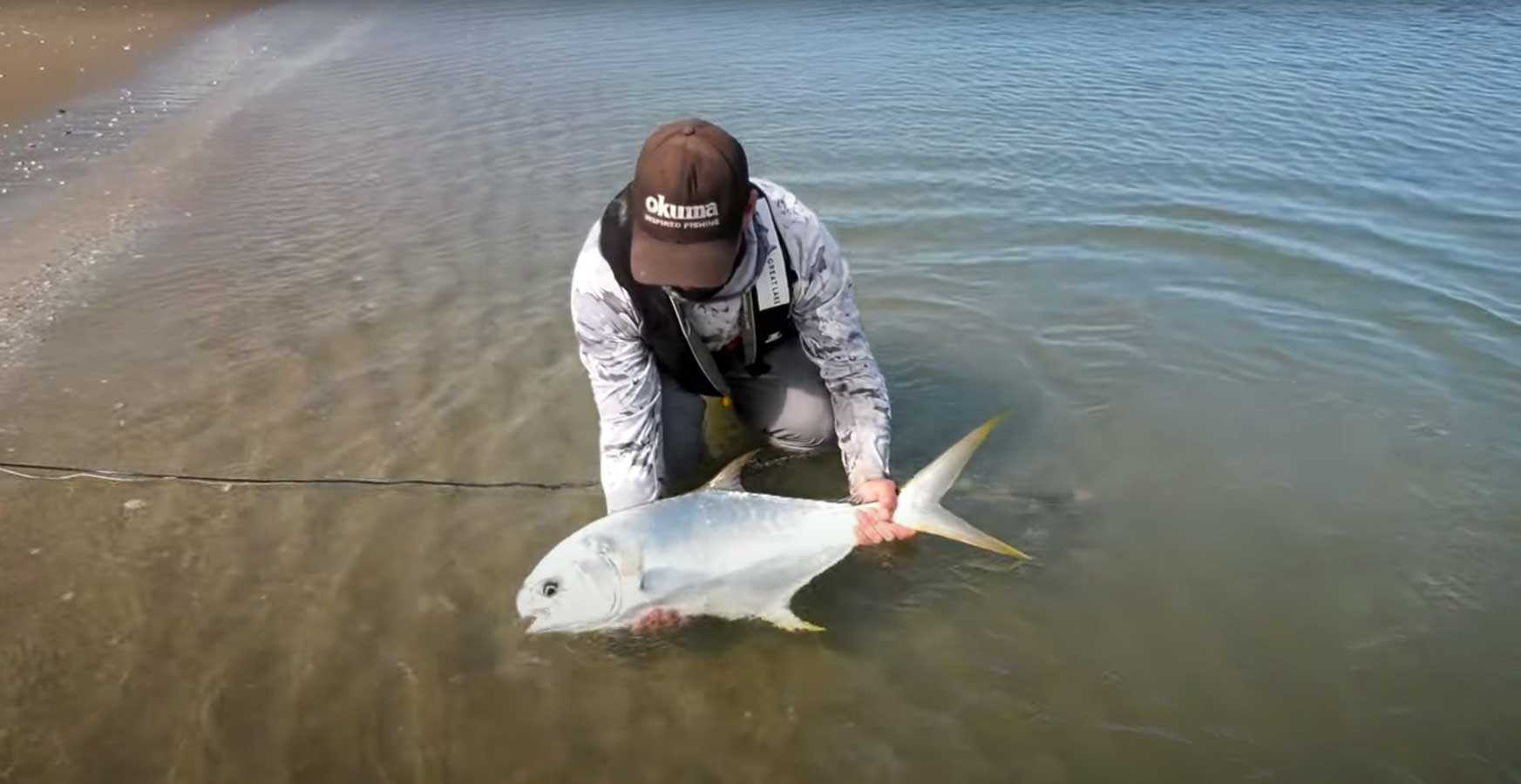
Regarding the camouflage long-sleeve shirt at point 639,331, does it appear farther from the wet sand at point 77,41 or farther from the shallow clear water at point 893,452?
the wet sand at point 77,41

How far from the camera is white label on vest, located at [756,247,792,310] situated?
132 inches

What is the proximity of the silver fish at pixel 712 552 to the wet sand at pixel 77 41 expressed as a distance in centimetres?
1038

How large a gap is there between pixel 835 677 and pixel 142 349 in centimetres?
437

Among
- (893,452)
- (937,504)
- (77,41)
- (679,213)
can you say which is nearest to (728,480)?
(937,504)

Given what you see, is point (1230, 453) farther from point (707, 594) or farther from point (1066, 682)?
point (707, 594)

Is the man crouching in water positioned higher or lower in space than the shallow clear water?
higher

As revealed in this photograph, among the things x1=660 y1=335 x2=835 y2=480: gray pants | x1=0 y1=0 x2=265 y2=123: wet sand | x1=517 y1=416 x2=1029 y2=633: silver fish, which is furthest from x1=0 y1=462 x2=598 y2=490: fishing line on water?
x1=0 y1=0 x2=265 y2=123: wet sand

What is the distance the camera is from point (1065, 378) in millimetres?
5020

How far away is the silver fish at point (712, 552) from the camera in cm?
304

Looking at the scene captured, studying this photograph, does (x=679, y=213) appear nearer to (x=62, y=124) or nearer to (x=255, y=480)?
(x=255, y=480)

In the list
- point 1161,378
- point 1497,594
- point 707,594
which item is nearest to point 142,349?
point 707,594

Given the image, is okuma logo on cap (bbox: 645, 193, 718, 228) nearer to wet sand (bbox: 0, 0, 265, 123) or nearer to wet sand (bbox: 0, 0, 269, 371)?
wet sand (bbox: 0, 0, 269, 371)

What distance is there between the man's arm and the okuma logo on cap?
25.4 inches

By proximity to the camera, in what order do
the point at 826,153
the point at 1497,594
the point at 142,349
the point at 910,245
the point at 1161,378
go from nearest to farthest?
the point at 1497,594, the point at 1161,378, the point at 142,349, the point at 910,245, the point at 826,153
